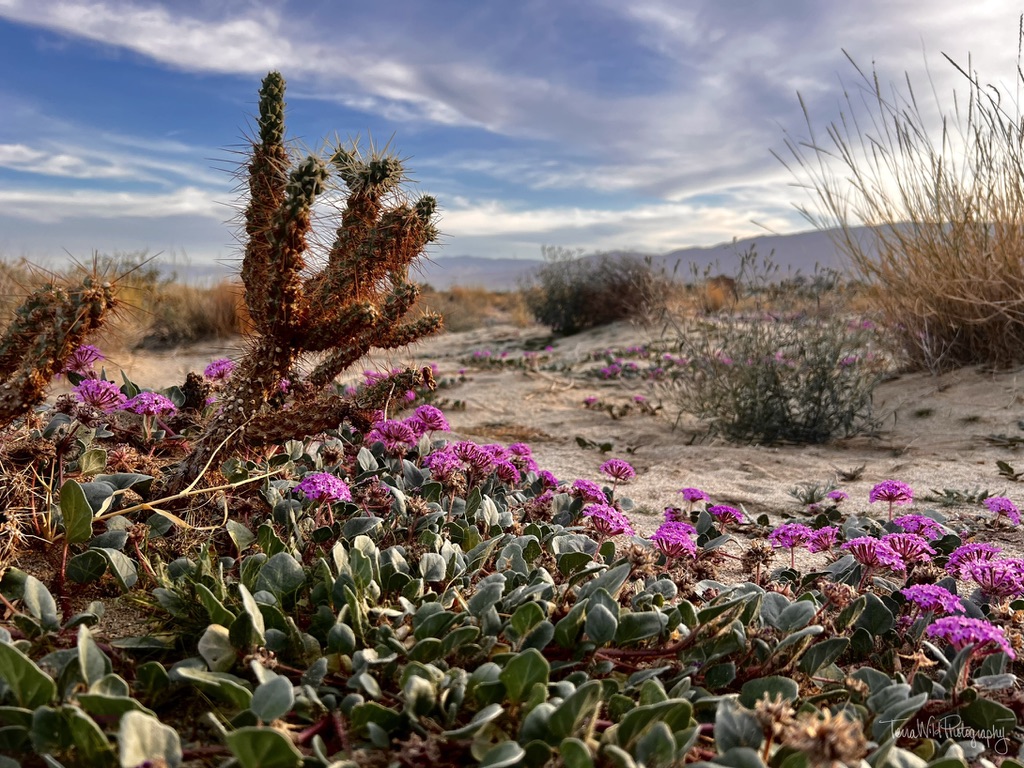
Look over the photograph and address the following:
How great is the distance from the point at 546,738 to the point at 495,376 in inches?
330

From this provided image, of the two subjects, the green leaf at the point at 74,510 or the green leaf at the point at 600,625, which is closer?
the green leaf at the point at 600,625

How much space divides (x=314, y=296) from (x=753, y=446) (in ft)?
14.6

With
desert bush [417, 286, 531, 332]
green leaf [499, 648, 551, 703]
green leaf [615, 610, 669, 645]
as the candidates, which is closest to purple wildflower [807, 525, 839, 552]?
green leaf [615, 610, 669, 645]

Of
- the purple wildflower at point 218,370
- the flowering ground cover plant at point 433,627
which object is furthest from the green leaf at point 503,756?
the purple wildflower at point 218,370

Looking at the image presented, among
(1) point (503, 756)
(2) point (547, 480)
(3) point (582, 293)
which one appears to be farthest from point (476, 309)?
(1) point (503, 756)

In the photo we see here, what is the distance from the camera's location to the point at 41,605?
1.94m

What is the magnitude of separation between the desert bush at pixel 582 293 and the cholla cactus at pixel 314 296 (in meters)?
12.2

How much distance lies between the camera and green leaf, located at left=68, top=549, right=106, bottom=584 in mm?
2201

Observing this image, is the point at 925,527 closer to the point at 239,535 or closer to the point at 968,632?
the point at 968,632

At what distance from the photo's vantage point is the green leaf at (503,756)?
1411 mm

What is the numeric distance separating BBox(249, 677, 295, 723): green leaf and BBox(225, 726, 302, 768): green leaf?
0.14 m

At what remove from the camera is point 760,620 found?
7.16 feet

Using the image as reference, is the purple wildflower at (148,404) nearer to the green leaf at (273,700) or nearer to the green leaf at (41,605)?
the green leaf at (41,605)

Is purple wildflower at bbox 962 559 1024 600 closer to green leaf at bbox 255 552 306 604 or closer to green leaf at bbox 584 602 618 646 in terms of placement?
green leaf at bbox 584 602 618 646
